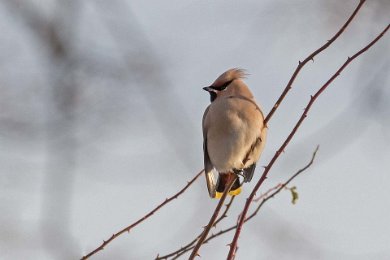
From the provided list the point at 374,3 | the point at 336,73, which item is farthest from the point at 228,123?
the point at 336,73

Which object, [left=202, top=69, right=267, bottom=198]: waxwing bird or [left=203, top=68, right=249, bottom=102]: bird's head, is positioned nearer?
[left=202, top=69, right=267, bottom=198]: waxwing bird

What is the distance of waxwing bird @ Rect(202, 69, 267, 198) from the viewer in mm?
4059

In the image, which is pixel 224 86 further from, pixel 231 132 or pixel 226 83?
pixel 231 132

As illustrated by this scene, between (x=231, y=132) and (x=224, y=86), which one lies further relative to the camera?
(x=224, y=86)

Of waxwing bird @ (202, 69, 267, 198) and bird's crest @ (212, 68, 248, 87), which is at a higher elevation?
bird's crest @ (212, 68, 248, 87)

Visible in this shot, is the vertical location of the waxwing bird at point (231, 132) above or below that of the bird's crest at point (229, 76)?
below

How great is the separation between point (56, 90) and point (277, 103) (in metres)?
0.87

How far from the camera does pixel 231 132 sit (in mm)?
4160

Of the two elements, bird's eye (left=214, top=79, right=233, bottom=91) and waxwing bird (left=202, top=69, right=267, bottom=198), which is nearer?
waxwing bird (left=202, top=69, right=267, bottom=198)

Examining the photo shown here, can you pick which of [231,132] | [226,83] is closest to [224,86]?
[226,83]

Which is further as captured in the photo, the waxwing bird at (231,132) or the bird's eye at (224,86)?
the bird's eye at (224,86)

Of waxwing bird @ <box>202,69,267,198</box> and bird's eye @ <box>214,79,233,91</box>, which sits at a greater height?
bird's eye @ <box>214,79,233,91</box>

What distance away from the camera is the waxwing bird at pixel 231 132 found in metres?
4.06

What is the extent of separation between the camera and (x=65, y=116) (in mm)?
2410
